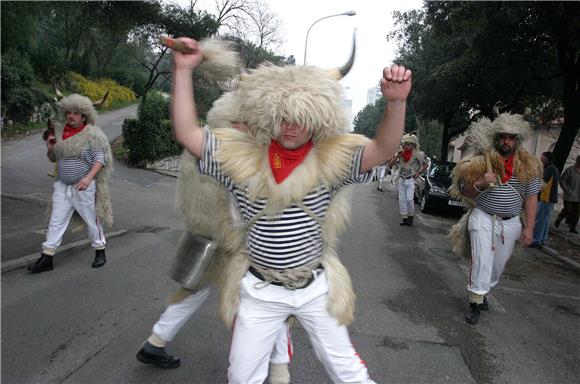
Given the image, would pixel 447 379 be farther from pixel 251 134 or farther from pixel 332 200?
pixel 251 134

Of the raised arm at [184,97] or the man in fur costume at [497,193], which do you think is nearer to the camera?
the raised arm at [184,97]

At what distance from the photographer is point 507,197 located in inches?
174

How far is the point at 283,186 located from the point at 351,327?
249 centimetres

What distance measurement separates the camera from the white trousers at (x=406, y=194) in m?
10.1

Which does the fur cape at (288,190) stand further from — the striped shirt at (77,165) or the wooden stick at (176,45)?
the striped shirt at (77,165)

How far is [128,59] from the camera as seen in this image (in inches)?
1681

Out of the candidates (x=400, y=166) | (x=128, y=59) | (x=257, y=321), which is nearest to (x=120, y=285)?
(x=257, y=321)

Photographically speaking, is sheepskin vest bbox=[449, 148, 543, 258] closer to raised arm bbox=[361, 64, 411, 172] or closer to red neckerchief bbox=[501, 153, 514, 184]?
red neckerchief bbox=[501, 153, 514, 184]

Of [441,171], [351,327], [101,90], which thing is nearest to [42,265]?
[351,327]

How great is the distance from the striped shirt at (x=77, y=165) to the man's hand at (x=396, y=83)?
4.18 meters

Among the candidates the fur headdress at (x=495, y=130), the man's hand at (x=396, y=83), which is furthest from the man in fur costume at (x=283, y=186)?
the fur headdress at (x=495, y=130)

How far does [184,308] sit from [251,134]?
145 centimetres

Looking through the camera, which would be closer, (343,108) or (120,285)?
(343,108)

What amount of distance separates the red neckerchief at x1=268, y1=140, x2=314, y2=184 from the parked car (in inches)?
404
